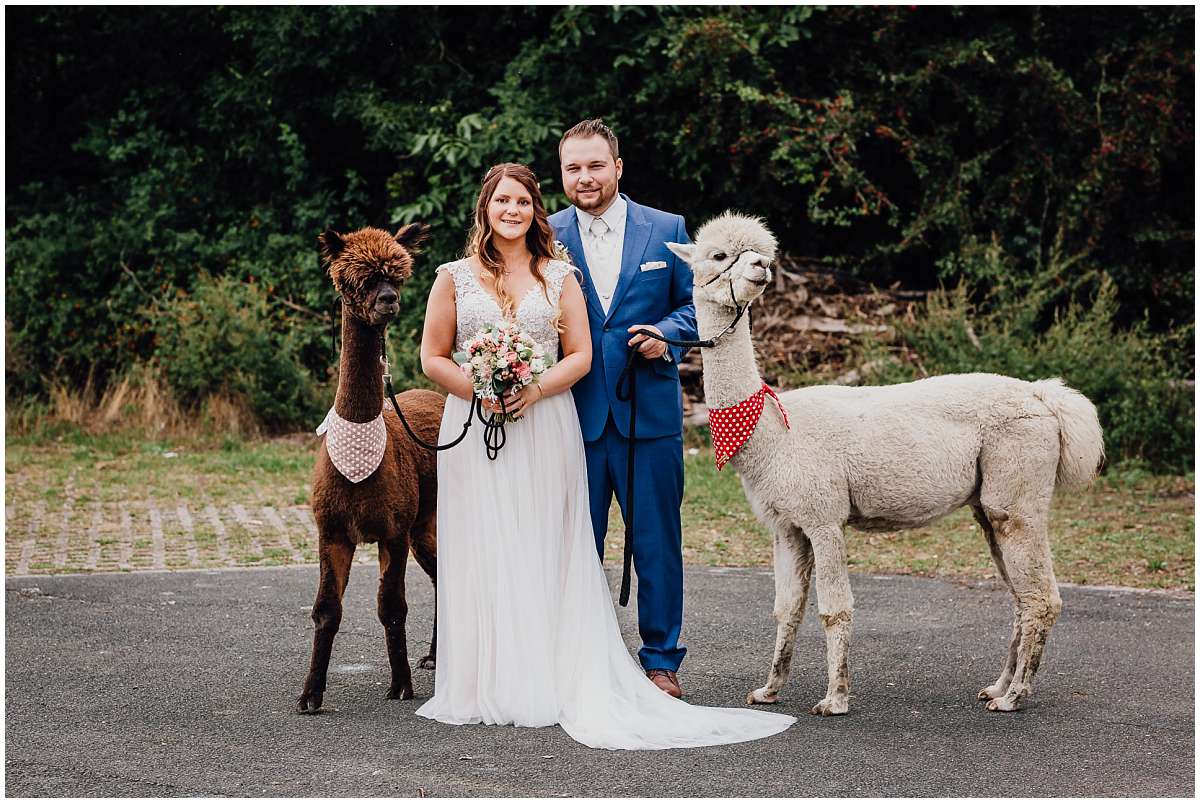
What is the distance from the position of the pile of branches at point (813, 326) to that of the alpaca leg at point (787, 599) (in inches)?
348

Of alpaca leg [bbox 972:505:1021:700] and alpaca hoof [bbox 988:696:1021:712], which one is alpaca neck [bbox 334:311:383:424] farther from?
alpaca hoof [bbox 988:696:1021:712]

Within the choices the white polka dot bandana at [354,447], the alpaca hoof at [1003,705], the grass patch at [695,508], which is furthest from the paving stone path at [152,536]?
the alpaca hoof at [1003,705]

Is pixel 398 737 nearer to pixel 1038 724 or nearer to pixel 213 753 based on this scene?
pixel 213 753

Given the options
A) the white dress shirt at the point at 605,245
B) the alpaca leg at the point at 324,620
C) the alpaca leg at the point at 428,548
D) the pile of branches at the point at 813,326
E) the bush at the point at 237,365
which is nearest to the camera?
the alpaca leg at the point at 324,620

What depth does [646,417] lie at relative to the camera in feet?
19.6

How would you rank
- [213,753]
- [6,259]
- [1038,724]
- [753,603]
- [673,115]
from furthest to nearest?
[6,259], [673,115], [753,603], [1038,724], [213,753]

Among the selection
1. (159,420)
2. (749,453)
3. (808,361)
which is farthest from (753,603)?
(159,420)

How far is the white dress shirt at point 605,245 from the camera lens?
6098 mm

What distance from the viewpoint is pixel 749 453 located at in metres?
5.79

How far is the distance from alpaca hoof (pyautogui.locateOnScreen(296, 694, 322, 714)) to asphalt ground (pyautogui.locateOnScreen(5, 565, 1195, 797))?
0.16ft

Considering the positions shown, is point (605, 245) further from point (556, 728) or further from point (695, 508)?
point (695, 508)

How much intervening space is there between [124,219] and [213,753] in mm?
15031

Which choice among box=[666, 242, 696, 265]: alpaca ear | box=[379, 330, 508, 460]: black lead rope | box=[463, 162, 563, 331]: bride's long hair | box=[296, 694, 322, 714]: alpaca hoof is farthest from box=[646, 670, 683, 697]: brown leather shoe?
box=[666, 242, 696, 265]: alpaca ear

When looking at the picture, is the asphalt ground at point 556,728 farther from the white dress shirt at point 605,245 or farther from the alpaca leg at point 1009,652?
the white dress shirt at point 605,245
